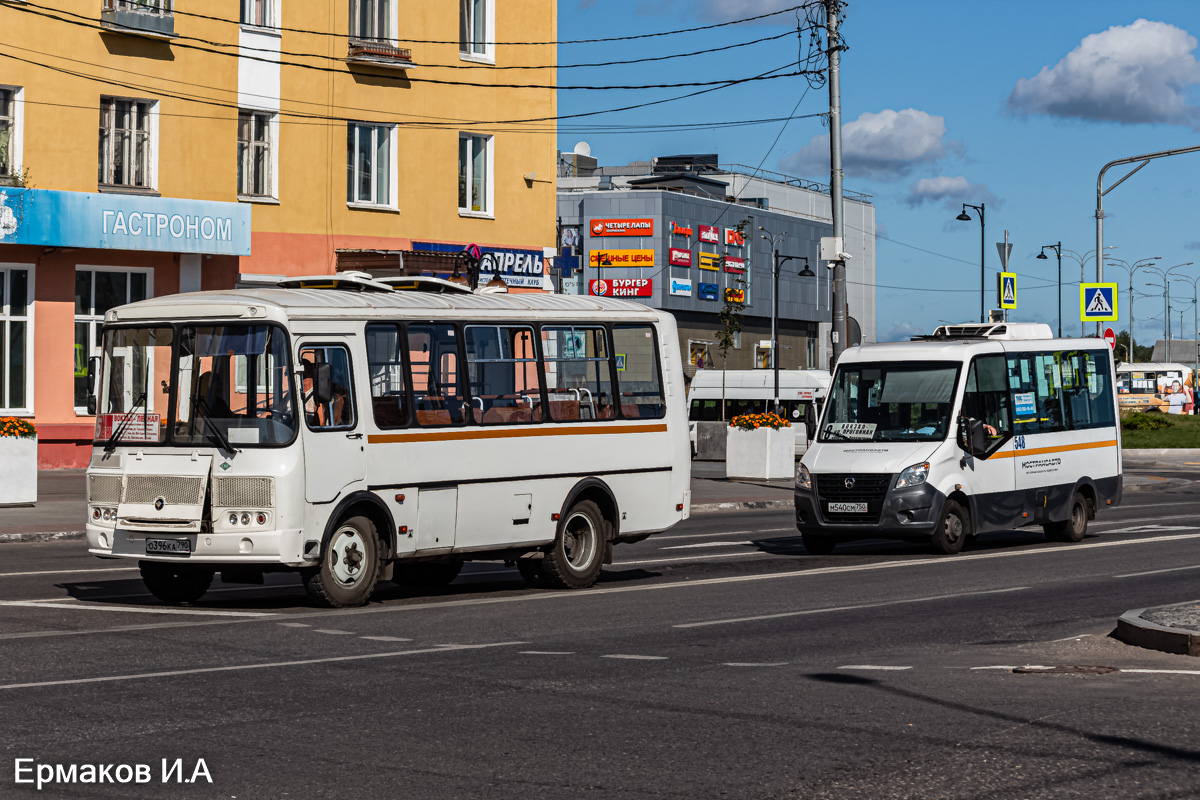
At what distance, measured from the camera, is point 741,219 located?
356ft

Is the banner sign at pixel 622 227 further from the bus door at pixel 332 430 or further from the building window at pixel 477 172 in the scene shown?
the bus door at pixel 332 430

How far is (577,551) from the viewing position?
1577 centimetres

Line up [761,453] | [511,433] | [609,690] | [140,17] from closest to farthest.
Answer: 1. [609,690]
2. [511,433]
3. [140,17]
4. [761,453]

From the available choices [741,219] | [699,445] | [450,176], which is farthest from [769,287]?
[450,176]

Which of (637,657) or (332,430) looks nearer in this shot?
(637,657)

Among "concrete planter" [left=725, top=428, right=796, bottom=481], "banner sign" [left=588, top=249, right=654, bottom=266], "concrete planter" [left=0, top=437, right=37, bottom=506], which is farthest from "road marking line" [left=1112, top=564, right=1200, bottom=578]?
"banner sign" [left=588, top=249, right=654, bottom=266]

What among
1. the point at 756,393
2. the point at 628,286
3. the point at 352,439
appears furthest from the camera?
the point at 628,286

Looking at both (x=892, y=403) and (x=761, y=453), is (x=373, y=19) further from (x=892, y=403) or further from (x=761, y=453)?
(x=892, y=403)

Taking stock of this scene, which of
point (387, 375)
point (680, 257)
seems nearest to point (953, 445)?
point (387, 375)

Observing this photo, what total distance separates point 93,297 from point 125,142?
3.26 m

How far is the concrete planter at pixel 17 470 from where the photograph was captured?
23.9 metres

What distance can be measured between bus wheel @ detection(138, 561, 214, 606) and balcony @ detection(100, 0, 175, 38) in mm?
21416

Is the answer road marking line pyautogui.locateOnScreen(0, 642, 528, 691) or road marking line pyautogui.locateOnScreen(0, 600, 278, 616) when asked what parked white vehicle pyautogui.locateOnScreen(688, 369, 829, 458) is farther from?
road marking line pyautogui.locateOnScreen(0, 642, 528, 691)

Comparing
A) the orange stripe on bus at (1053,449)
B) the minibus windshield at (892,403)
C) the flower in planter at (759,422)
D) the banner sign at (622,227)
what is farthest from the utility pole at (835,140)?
the banner sign at (622,227)
